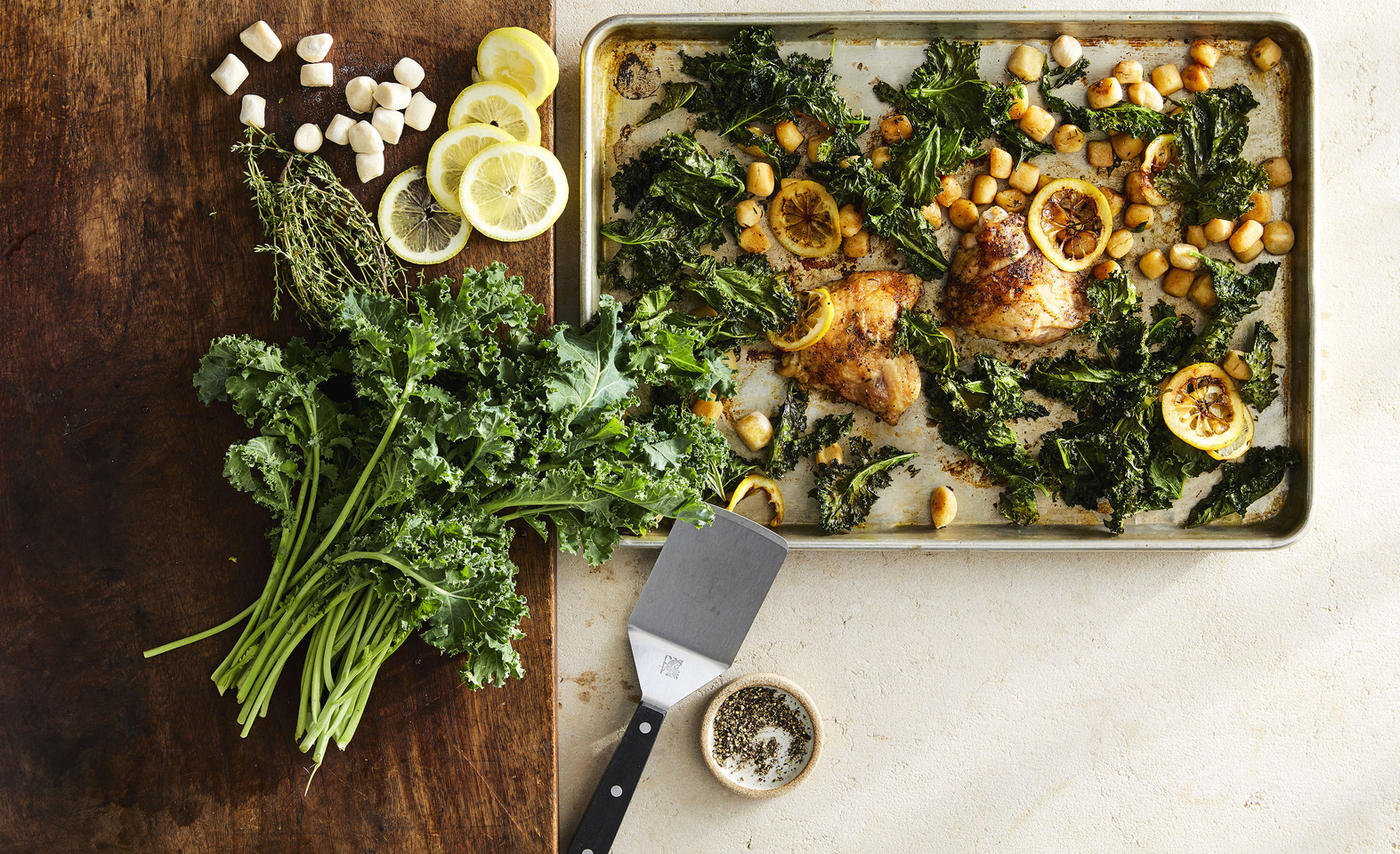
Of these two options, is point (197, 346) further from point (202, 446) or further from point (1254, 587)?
point (1254, 587)

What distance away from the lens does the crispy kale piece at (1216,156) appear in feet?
10.4

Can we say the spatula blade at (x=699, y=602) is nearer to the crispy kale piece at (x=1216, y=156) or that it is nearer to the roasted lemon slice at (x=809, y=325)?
the roasted lemon slice at (x=809, y=325)

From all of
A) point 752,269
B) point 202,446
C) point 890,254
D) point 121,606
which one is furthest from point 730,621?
point 121,606

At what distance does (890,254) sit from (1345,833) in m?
3.10

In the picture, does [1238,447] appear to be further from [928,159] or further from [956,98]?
[956,98]

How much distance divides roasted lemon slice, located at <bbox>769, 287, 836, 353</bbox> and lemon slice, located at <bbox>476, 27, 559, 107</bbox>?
4.19 feet

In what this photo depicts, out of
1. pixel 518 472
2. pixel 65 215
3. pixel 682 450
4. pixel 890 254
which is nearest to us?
pixel 518 472

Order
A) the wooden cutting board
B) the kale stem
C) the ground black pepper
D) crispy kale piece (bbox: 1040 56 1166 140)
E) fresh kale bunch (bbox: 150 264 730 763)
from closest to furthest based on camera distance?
fresh kale bunch (bbox: 150 264 730 763) < the kale stem < the wooden cutting board < crispy kale piece (bbox: 1040 56 1166 140) < the ground black pepper

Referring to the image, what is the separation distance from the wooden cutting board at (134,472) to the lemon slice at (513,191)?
1.81 ft

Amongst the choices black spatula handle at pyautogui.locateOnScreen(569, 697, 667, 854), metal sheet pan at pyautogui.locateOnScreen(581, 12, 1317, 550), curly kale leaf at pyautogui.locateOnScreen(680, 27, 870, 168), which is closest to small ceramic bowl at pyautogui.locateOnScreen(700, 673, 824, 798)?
black spatula handle at pyautogui.locateOnScreen(569, 697, 667, 854)

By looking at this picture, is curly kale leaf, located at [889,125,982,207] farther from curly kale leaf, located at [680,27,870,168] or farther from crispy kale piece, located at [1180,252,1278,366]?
crispy kale piece, located at [1180,252,1278,366]

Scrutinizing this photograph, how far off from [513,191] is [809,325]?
1226 mm

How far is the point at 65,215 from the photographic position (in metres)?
3.08

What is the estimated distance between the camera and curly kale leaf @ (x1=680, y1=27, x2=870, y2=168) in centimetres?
315
